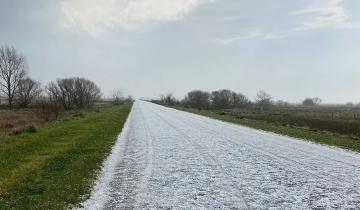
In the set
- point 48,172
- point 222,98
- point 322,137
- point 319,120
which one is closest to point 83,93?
point 222,98

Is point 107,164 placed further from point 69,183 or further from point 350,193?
point 350,193

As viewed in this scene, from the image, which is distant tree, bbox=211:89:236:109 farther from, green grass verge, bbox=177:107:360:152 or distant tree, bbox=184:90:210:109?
green grass verge, bbox=177:107:360:152

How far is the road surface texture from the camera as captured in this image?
846 centimetres

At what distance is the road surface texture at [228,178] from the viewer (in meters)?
8.46

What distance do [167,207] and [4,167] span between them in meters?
6.99

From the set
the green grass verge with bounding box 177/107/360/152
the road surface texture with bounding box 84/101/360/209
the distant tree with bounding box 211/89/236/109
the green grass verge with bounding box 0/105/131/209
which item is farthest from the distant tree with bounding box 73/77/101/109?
the road surface texture with bounding box 84/101/360/209

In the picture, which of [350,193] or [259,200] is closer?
[259,200]

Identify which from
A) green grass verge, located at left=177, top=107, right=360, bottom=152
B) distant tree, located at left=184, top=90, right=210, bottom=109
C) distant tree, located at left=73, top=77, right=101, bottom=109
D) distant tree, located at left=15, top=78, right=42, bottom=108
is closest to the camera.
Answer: green grass verge, located at left=177, top=107, right=360, bottom=152

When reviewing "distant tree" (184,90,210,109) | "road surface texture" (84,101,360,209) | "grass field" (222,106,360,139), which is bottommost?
"grass field" (222,106,360,139)

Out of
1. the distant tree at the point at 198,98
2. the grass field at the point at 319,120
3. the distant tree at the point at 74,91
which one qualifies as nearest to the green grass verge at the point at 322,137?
the grass field at the point at 319,120

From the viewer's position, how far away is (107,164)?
1380cm

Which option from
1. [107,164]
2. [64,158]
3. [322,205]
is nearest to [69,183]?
[107,164]

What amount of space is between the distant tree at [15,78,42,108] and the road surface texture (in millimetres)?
94346

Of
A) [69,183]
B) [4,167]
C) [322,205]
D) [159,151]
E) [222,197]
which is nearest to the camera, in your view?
[322,205]
